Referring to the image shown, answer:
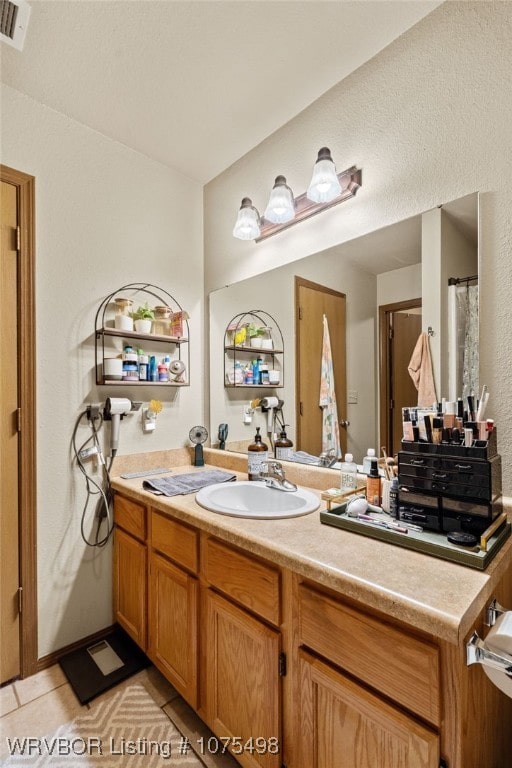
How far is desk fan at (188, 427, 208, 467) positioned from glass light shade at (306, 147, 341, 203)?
141 cm

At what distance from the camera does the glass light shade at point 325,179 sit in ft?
4.91

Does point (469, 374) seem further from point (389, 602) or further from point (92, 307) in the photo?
point (92, 307)

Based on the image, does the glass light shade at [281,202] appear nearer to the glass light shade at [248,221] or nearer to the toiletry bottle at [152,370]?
the glass light shade at [248,221]

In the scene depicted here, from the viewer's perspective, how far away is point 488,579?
32.2 inches

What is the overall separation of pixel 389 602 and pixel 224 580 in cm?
62

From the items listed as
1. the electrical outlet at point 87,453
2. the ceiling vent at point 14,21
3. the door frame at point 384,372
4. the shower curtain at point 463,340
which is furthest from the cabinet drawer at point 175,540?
the ceiling vent at point 14,21

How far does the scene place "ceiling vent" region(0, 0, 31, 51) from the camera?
4.07 feet

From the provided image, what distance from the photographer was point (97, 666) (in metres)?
1.68

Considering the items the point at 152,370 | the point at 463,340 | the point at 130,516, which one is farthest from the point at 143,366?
the point at 463,340

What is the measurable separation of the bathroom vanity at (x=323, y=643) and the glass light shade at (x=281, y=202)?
1346 millimetres

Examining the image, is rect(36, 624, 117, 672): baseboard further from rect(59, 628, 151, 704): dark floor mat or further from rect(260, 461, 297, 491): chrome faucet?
rect(260, 461, 297, 491): chrome faucet

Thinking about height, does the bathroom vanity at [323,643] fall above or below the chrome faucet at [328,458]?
below

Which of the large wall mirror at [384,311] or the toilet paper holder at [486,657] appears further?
the large wall mirror at [384,311]

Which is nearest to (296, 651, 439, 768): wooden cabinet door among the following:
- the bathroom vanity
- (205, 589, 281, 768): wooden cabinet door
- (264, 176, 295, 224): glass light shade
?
the bathroom vanity
